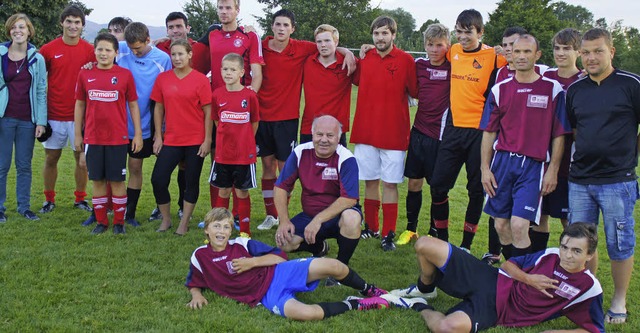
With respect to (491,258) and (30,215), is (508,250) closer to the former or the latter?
(491,258)

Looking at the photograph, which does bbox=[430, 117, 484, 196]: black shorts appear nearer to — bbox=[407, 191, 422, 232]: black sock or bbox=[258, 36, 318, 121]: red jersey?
bbox=[407, 191, 422, 232]: black sock

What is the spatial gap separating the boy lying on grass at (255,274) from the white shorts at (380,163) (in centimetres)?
191

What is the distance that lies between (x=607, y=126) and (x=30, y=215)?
594 centimetres

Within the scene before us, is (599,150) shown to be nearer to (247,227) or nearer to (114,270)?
(247,227)

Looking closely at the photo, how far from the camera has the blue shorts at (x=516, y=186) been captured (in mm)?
4484

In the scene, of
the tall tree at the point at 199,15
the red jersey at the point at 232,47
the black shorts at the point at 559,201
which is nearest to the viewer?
the black shorts at the point at 559,201

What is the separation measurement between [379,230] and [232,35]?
274 cm

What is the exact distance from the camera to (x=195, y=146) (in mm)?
6184

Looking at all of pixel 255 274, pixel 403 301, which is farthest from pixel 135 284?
pixel 403 301

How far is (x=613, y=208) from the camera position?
13.8 feet

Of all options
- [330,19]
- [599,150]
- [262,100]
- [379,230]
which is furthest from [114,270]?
[330,19]

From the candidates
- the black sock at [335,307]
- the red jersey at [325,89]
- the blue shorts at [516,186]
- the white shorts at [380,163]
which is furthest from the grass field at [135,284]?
the red jersey at [325,89]

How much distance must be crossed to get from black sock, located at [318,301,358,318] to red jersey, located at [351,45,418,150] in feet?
7.50

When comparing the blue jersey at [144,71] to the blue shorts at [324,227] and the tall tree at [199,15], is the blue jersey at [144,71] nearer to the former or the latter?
the blue shorts at [324,227]
